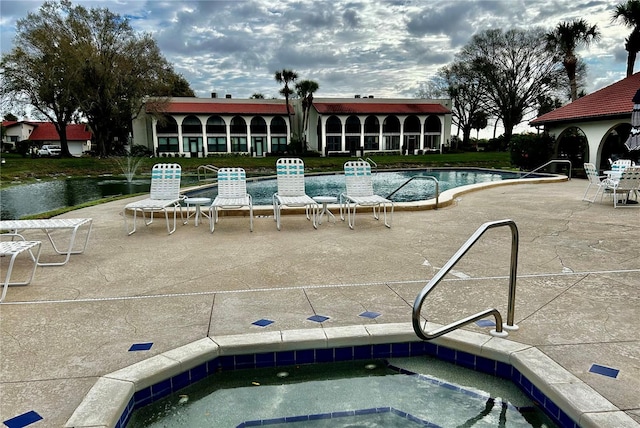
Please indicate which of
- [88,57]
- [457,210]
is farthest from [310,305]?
[88,57]

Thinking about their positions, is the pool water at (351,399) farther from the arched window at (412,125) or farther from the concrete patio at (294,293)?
the arched window at (412,125)

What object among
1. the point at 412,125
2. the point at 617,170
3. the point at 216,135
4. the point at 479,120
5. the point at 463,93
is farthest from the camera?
the point at 479,120

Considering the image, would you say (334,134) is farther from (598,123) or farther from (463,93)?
(598,123)

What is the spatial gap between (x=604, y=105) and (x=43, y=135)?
67773mm

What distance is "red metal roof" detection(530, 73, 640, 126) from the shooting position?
15.9 m

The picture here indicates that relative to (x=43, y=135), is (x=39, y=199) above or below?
below

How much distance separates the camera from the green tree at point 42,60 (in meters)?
28.8

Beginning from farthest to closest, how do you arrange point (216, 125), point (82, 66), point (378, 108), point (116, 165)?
1. point (378, 108)
2. point (216, 125)
3. point (82, 66)
4. point (116, 165)

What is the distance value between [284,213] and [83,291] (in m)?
4.60

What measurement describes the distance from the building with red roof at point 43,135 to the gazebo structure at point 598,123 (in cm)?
5735

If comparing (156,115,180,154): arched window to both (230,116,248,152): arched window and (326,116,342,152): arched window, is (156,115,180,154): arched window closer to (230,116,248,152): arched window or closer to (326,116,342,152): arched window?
(230,116,248,152): arched window

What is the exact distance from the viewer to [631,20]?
2200cm

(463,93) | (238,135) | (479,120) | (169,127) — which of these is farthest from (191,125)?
(479,120)

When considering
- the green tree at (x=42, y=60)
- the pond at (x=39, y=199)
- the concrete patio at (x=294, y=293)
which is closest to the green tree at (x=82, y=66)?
the green tree at (x=42, y=60)
